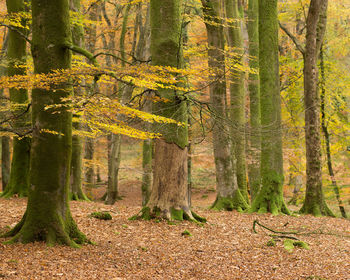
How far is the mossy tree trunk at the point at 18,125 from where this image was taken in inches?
453

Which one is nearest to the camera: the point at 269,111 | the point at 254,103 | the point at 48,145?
the point at 48,145

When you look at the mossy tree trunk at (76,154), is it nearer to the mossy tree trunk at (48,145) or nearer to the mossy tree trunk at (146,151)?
the mossy tree trunk at (146,151)

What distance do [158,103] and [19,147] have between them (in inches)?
212

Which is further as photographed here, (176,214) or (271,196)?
(271,196)

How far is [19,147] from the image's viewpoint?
11703 mm

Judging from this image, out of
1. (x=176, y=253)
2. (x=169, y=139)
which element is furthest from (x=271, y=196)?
(x=176, y=253)

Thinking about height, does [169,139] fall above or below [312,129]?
below

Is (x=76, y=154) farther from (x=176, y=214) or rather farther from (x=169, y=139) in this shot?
(x=176, y=214)

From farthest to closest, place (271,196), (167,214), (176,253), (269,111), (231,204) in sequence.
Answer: (231,204), (269,111), (271,196), (167,214), (176,253)

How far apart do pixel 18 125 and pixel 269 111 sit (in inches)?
316

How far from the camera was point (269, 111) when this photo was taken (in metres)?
11.7

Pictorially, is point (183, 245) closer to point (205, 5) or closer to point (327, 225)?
point (327, 225)

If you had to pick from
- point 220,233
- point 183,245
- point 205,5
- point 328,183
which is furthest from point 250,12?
point 183,245

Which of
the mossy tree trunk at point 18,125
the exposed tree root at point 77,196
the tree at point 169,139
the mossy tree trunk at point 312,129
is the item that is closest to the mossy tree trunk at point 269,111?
the mossy tree trunk at point 312,129
